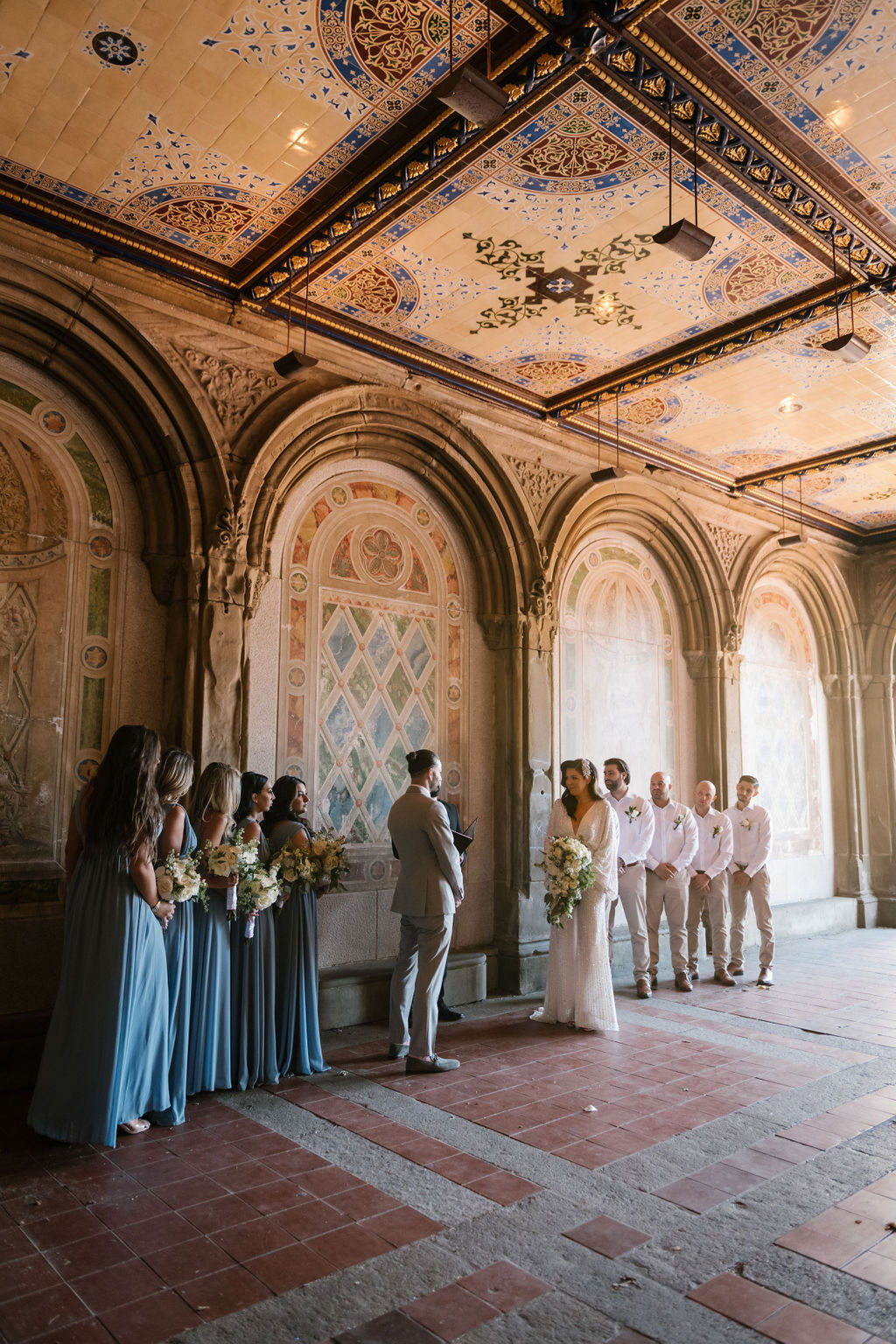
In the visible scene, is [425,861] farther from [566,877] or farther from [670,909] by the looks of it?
[670,909]

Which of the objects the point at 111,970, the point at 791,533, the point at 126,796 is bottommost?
the point at 111,970

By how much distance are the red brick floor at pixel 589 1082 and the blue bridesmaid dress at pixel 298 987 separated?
34cm

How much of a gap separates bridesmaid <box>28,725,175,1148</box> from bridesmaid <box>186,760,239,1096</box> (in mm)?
405

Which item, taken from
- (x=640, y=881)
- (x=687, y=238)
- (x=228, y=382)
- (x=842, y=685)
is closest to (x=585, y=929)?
(x=640, y=881)

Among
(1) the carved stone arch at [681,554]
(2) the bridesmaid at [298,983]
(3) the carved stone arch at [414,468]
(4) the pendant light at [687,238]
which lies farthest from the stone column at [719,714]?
(4) the pendant light at [687,238]

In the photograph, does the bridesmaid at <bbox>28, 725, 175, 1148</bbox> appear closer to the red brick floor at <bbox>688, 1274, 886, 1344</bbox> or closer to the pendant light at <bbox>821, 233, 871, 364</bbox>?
the red brick floor at <bbox>688, 1274, 886, 1344</bbox>

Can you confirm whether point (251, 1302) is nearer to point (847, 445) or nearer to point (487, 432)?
point (487, 432)

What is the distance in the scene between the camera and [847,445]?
30.1ft

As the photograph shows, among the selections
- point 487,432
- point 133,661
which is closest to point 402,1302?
point 133,661

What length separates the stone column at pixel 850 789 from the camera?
1184cm

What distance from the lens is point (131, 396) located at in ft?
19.2

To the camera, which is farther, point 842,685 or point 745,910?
point 842,685

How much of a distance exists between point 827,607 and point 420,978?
8945 millimetres

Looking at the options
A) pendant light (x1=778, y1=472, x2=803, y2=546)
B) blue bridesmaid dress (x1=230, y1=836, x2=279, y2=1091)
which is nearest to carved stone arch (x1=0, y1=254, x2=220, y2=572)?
blue bridesmaid dress (x1=230, y1=836, x2=279, y2=1091)
